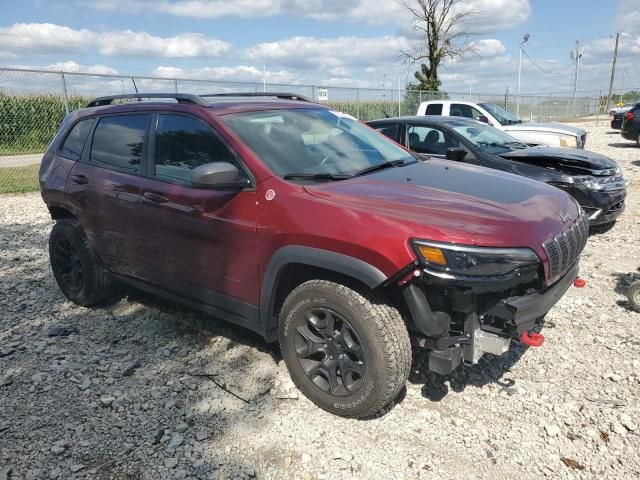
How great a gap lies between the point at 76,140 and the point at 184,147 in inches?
59.7

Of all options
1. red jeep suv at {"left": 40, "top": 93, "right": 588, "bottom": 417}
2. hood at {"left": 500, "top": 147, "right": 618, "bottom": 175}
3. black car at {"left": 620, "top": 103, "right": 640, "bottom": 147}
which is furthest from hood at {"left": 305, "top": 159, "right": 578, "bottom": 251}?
black car at {"left": 620, "top": 103, "right": 640, "bottom": 147}

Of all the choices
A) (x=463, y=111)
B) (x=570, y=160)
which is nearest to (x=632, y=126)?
(x=463, y=111)

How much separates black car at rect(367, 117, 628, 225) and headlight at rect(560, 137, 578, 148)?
319cm

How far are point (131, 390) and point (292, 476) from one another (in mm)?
1350

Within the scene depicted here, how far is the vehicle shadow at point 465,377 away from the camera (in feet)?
10.8

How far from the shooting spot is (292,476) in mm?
2582

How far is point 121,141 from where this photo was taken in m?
3.99

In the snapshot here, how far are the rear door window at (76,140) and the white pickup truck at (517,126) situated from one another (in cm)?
716

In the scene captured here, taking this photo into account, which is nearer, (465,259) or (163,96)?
(465,259)

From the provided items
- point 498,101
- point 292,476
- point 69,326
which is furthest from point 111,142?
point 498,101

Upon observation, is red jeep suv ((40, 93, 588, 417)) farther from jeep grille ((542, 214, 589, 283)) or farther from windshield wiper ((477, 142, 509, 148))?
windshield wiper ((477, 142, 509, 148))

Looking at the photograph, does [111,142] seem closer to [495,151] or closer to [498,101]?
[495,151]

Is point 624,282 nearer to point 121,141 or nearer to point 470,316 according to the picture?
point 470,316

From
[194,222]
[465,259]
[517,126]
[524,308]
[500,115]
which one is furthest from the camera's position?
[500,115]
